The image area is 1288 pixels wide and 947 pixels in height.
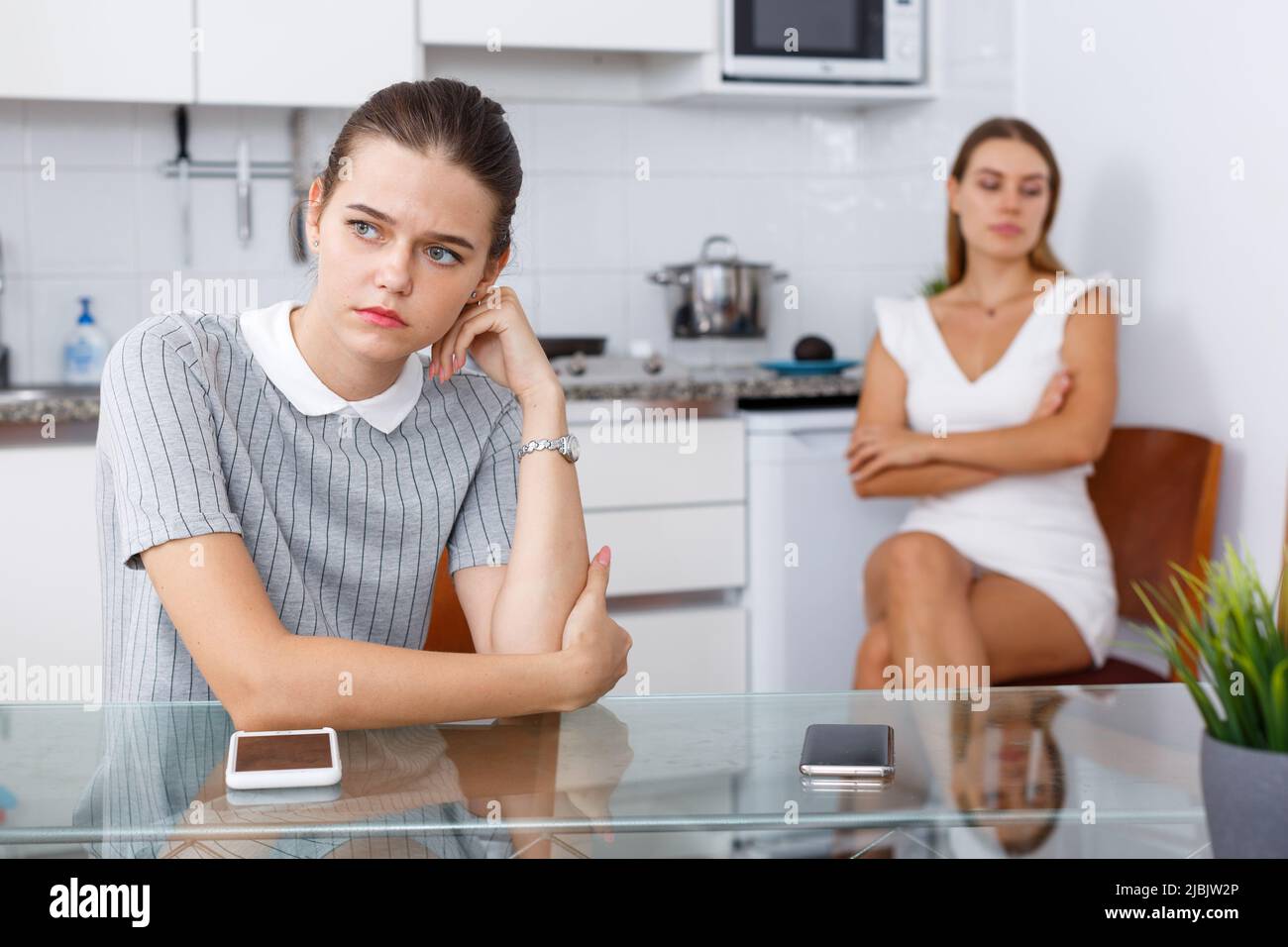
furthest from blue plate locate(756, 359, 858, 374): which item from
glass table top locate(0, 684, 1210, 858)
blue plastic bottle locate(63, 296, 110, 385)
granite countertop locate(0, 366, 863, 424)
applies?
glass table top locate(0, 684, 1210, 858)

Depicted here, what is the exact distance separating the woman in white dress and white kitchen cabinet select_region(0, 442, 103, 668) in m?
1.43

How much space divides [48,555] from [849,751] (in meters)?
2.07

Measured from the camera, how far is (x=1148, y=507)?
8.55 feet

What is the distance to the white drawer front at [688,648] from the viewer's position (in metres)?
2.99

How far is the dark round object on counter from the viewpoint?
3238mm

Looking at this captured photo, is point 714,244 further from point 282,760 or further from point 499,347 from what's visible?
point 282,760

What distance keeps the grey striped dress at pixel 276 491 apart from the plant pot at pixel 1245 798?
850mm

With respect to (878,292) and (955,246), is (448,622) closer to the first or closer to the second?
(955,246)

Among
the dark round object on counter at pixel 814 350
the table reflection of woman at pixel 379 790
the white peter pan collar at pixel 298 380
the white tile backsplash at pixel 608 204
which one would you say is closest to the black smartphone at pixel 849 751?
the table reflection of woman at pixel 379 790

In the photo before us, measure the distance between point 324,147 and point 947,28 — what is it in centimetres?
148

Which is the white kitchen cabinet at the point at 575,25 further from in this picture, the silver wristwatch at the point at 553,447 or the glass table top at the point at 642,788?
the glass table top at the point at 642,788

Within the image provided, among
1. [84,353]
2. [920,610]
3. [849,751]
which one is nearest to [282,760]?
[849,751]
